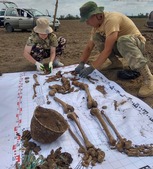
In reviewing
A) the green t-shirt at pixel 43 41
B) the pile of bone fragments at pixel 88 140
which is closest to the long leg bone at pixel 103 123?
the pile of bone fragments at pixel 88 140

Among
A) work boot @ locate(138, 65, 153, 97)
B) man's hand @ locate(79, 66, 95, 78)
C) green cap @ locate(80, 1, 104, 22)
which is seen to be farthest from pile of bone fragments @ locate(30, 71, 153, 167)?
green cap @ locate(80, 1, 104, 22)

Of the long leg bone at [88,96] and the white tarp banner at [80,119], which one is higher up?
the long leg bone at [88,96]

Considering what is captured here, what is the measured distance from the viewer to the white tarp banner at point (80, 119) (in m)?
2.12


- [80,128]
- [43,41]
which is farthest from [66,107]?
[43,41]

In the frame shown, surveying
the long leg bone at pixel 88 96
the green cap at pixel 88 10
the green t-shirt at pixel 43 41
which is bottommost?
the long leg bone at pixel 88 96

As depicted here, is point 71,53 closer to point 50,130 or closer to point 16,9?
point 50,130

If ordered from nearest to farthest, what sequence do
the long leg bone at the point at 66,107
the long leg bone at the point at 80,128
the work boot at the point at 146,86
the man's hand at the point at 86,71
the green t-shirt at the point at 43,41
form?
the long leg bone at the point at 80,128 < the long leg bone at the point at 66,107 < the work boot at the point at 146,86 < the man's hand at the point at 86,71 < the green t-shirt at the point at 43,41

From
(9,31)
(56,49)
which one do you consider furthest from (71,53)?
(9,31)

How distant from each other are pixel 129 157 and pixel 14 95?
5.33 ft

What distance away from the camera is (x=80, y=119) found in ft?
8.66

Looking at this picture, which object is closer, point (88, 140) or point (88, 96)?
point (88, 140)

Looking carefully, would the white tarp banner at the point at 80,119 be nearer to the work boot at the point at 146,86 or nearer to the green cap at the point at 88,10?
the work boot at the point at 146,86

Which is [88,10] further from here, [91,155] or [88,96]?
[91,155]

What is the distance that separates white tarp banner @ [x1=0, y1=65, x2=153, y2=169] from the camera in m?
2.12
